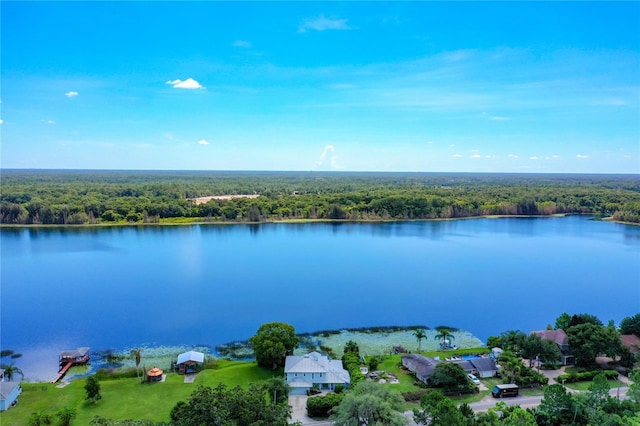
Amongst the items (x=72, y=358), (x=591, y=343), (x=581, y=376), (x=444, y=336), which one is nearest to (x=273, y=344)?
(x=444, y=336)

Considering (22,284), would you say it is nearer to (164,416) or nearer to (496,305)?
(164,416)

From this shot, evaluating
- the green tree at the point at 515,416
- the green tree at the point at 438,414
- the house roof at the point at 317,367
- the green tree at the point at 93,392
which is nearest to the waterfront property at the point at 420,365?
the house roof at the point at 317,367

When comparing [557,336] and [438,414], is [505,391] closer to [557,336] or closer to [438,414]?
[438,414]

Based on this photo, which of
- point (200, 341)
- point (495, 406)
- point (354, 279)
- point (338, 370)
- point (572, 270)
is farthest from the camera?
point (572, 270)

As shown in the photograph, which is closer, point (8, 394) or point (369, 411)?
point (369, 411)

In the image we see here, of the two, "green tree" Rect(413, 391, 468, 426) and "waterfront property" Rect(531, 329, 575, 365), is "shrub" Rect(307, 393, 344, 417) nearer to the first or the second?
"green tree" Rect(413, 391, 468, 426)

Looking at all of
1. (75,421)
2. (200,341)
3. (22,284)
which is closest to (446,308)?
(200,341)
